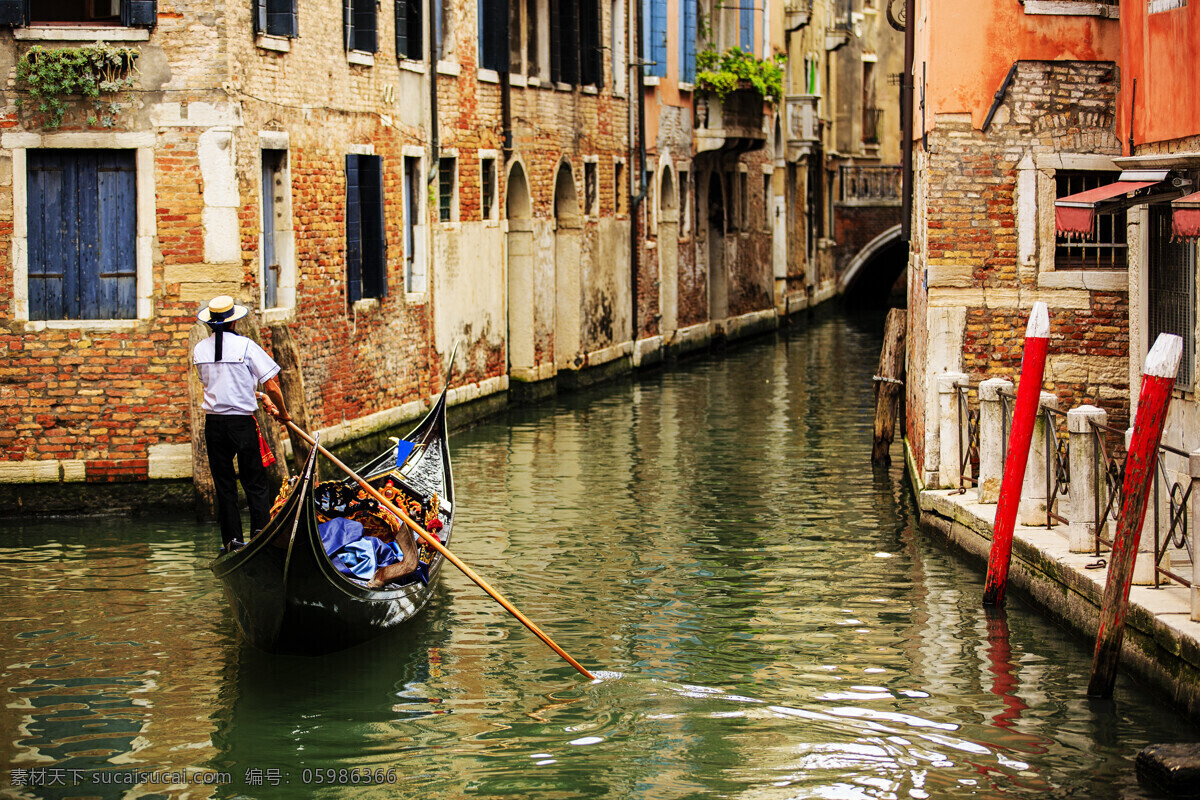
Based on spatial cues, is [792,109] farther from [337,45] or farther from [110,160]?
[110,160]

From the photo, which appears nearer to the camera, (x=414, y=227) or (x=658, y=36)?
(x=414, y=227)

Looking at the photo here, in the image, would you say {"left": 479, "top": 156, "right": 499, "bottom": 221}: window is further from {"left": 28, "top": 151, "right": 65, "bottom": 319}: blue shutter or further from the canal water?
{"left": 28, "top": 151, "right": 65, "bottom": 319}: blue shutter

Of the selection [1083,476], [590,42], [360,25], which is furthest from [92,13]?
[590,42]

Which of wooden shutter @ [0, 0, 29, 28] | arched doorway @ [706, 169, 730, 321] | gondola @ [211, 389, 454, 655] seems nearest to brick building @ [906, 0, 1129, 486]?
gondola @ [211, 389, 454, 655]

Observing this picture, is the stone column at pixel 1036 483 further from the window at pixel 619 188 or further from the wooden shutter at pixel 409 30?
the window at pixel 619 188

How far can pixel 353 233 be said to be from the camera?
13.1 m

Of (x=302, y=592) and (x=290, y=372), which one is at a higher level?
(x=290, y=372)

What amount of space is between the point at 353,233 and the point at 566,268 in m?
5.99

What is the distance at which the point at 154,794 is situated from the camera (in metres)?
5.82

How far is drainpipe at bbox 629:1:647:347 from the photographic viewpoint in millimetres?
21172

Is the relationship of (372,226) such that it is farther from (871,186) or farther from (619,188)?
(871,186)

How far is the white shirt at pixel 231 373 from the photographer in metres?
8.77

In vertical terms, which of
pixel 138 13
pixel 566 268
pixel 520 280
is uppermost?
pixel 138 13

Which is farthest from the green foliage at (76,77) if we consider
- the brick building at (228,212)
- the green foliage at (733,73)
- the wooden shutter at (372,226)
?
the green foliage at (733,73)
